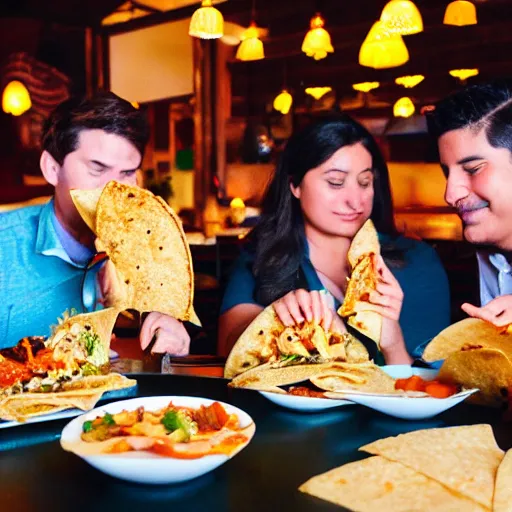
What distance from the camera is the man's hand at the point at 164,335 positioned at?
2359 mm

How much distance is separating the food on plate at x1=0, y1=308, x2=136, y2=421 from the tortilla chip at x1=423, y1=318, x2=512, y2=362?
0.81 meters

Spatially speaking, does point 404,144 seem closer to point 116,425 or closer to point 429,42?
point 429,42

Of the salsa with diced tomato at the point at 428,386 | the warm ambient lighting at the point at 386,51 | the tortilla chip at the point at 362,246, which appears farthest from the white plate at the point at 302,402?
the warm ambient lighting at the point at 386,51

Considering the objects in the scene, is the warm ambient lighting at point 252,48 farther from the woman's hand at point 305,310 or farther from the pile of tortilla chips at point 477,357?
the pile of tortilla chips at point 477,357

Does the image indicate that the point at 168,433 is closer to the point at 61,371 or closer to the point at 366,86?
the point at 61,371

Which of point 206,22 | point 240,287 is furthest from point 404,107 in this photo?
point 240,287

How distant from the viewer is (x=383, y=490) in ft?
4.05

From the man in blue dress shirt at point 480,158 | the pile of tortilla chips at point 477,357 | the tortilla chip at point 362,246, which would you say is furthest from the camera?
the man in blue dress shirt at point 480,158

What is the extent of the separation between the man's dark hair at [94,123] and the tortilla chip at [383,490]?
187 centimetres

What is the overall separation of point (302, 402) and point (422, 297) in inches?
57.6

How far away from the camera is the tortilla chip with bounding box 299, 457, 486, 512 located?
46.3 inches

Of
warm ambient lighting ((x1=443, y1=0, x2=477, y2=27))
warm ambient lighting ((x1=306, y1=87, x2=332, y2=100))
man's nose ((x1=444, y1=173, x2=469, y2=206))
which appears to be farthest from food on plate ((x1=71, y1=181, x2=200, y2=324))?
warm ambient lighting ((x1=306, y1=87, x2=332, y2=100))

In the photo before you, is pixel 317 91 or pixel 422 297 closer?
pixel 422 297

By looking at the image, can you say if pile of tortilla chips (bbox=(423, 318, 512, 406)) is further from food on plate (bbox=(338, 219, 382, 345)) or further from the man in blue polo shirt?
the man in blue polo shirt
